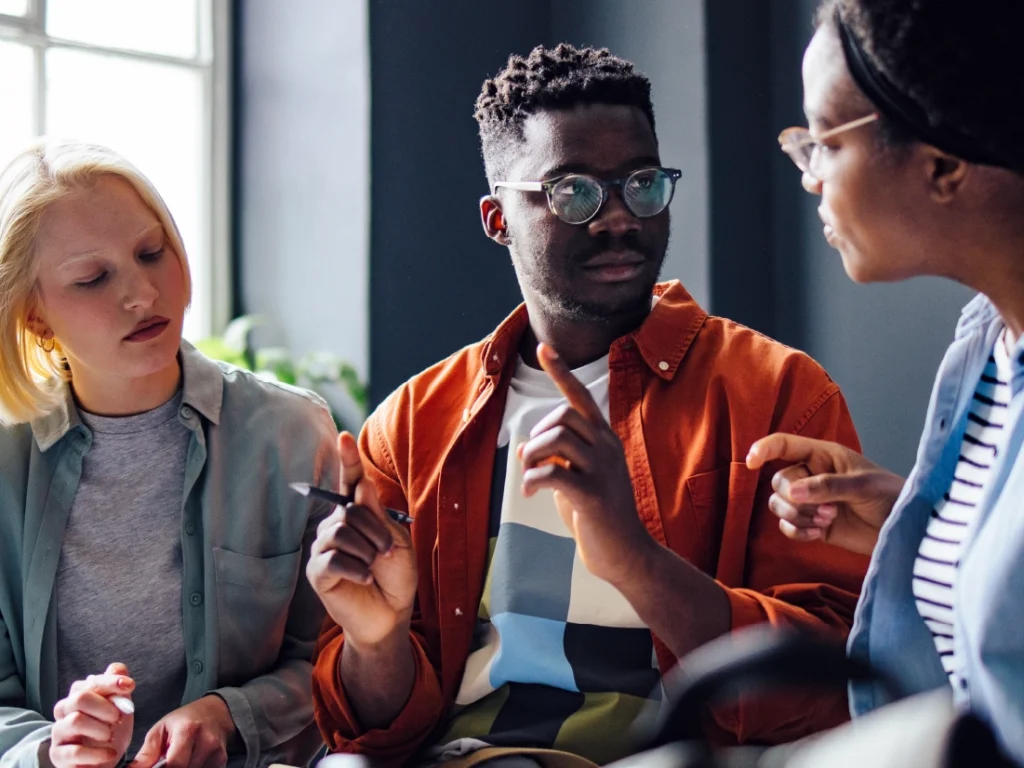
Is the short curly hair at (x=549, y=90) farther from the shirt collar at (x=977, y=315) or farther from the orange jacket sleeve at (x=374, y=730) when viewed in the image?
the orange jacket sleeve at (x=374, y=730)

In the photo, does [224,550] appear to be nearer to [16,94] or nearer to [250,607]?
[250,607]

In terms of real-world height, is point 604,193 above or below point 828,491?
above

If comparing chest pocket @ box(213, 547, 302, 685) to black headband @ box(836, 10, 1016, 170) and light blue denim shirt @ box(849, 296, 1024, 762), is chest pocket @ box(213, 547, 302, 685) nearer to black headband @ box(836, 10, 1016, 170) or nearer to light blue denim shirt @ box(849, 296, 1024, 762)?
light blue denim shirt @ box(849, 296, 1024, 762)

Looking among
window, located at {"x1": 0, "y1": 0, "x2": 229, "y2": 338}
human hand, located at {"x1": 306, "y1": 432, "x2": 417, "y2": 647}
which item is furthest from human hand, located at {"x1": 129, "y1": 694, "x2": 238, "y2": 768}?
window, located at {"x1": 0, "y1": 0, "x2": 229, "y2": 338}

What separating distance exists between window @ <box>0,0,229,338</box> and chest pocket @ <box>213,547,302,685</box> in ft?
7.00

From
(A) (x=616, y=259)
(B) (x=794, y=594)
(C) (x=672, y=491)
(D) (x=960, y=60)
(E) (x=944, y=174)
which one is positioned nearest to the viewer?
(D) (x=960, y=60)

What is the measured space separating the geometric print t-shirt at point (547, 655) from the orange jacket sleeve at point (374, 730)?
0.04 m

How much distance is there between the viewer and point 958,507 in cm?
129

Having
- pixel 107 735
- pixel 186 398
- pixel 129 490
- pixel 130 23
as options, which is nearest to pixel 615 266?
pixel 186 398

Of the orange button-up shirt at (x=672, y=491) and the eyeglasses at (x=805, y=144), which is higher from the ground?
the eyeglasses at (x=805, y=144)

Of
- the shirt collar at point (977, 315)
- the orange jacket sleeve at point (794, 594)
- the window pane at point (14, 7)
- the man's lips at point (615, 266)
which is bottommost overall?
the orange jacket sleeve at point (794, 594)

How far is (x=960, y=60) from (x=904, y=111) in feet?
0.29

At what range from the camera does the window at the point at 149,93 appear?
11.8 ft

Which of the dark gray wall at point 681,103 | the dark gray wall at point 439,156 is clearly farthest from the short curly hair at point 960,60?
the dark gray wall at point 439,156
